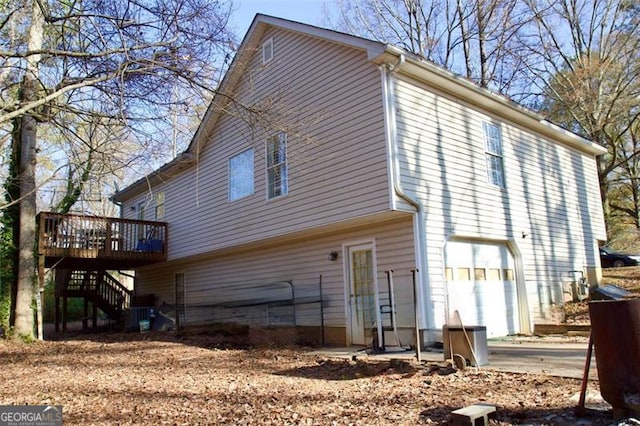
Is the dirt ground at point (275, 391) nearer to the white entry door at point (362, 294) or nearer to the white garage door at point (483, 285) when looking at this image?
Answer: the white entry door at point (362, 294)

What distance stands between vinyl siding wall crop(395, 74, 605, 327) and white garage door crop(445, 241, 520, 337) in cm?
32

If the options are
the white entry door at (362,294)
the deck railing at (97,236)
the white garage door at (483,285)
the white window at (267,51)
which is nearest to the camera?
the white garage door at (483,285)

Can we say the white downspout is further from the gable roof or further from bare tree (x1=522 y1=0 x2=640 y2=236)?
bare tree (x1=522 y1=0 x2=640 y2=236)

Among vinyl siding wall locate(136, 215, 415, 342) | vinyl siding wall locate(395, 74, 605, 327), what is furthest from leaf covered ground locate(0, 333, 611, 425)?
vinyl siding wall locate(395, 74, 605, 327)

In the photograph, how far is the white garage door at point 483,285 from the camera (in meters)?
9.89

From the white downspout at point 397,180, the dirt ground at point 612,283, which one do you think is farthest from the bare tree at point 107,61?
the dirt ground at point 612,283

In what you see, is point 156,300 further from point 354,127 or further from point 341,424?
point 341,424

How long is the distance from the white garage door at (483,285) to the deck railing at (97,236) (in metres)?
10.7

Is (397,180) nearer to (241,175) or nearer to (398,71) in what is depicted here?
(398,71)

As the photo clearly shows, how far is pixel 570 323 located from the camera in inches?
459

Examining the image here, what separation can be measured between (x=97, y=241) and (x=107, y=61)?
9859 mm

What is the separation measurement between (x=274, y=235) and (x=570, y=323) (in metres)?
7.47

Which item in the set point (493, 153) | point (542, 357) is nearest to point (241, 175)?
point (493, 153)

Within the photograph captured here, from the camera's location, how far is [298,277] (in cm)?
1190
